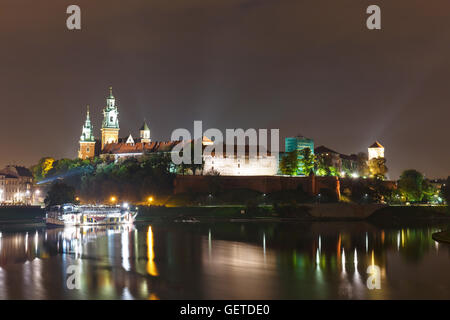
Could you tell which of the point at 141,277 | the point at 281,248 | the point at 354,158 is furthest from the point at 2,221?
the point at 354,158

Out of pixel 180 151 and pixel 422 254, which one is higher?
pixel 180 151

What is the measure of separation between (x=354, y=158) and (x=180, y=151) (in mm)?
35629

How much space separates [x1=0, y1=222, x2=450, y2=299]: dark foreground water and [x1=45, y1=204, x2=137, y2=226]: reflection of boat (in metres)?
8.47

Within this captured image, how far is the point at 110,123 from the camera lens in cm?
8612

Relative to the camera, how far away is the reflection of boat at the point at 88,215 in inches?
2008

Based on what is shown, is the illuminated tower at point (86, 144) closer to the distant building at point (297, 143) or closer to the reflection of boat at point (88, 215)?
the distant building at point (297, 143)

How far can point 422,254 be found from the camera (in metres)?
29.9

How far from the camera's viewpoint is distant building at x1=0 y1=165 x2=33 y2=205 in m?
78.5

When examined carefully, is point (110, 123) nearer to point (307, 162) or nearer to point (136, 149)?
point (136, 149)

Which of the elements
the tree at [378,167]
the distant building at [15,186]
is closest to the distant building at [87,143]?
the distant building at [15,186]

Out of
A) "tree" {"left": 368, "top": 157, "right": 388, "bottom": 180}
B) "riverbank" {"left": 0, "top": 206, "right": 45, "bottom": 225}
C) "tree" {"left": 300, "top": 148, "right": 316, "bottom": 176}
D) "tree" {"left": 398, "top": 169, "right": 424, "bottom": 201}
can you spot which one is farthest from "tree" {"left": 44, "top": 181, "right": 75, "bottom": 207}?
"tree" {"left": 368, "top": 157, "right": 388, "bottom": 180}

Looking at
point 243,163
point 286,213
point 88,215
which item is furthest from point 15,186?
point 286,213
